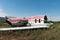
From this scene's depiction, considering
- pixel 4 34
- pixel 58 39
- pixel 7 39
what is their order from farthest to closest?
pixel 4 34
pixel 7 39
pixel 58 39

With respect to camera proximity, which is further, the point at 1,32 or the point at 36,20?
the point at 36,20

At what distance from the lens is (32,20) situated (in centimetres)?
3638

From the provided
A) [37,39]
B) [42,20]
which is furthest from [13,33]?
[42,20]

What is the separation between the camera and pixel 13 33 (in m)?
10.7

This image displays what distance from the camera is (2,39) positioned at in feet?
29.6

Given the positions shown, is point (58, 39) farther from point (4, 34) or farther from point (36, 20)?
point (36, 20)

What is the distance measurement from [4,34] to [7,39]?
1.35 metres

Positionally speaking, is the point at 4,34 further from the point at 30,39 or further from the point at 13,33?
the point at 30,39

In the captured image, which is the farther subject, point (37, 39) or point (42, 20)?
point (42, 20)

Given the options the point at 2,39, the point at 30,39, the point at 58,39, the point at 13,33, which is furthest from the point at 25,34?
the point at 58,39

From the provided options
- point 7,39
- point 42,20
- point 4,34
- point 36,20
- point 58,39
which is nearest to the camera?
point 58,39

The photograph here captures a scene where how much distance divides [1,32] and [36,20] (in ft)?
83.0

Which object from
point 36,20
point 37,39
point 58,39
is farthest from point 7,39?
point 36,20

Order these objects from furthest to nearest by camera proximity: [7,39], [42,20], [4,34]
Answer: [42,20] < [4,34] < [7,39]
